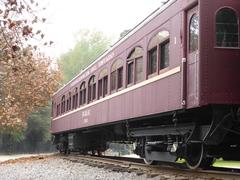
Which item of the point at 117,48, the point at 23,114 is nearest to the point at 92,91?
the point at 117,48

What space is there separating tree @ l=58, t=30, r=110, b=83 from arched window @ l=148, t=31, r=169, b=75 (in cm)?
5861

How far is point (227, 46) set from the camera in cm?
916

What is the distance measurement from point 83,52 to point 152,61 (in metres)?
63.1

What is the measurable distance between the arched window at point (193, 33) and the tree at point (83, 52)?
60.9 meters

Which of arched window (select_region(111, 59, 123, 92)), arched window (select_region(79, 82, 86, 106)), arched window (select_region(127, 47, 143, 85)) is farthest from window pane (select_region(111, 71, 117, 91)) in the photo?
arched window (select_region(79, 82, 86, 106))

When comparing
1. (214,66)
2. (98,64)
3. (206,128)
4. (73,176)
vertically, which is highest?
(98,64)

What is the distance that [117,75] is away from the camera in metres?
14.7

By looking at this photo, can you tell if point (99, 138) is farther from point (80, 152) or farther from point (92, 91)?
point (92, 91)

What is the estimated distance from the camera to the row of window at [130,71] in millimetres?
11203

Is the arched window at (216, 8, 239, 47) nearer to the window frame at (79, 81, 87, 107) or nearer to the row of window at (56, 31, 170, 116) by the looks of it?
the row of window at (56, 31, 170, 116)

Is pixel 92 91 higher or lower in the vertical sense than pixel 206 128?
higher

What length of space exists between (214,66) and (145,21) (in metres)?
3.70

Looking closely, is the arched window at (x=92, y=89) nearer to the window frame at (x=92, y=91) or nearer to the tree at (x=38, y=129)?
the window frame at (x=92, y=91)

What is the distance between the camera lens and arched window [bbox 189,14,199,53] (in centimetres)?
933
